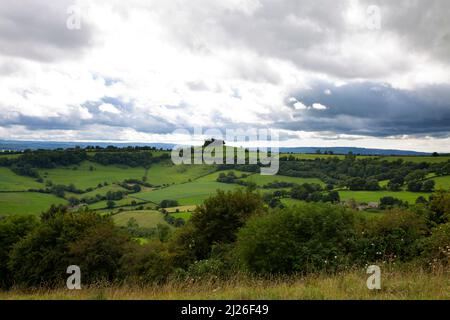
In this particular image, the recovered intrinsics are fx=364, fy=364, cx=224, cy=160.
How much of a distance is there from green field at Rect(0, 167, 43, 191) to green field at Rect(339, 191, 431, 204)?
90.4 meters

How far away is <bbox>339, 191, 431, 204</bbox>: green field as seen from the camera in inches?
2768

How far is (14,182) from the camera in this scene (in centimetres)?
11281

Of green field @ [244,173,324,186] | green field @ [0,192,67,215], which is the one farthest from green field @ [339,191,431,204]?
green field @ [0,192,67,215]

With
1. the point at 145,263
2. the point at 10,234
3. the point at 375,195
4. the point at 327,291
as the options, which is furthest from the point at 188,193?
the point at 327,291

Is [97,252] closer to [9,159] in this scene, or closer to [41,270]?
[41,270]

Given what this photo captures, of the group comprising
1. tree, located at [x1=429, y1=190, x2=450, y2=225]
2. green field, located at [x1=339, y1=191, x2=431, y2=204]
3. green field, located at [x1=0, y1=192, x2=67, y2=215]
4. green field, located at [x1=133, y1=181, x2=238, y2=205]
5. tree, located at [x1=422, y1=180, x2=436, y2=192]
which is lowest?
green field, located at [x1=0, y1=192, x2=67, y2=215]

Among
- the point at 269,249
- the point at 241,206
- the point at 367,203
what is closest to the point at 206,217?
the point at 241,206

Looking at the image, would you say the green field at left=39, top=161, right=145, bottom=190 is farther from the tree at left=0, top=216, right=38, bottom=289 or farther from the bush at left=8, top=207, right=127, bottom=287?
the bush at left=8, top=207, right=127, bottom=287

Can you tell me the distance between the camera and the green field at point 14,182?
106375 millimetres

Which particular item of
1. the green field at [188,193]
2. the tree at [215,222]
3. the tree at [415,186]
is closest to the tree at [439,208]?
the tree at [215,222]

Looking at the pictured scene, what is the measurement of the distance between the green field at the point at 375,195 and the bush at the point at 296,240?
5709 cm

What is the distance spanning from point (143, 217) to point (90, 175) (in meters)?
62.7

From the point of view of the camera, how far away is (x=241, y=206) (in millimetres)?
29031

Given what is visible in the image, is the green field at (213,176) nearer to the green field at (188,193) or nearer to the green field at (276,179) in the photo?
the green field at (188,193)
